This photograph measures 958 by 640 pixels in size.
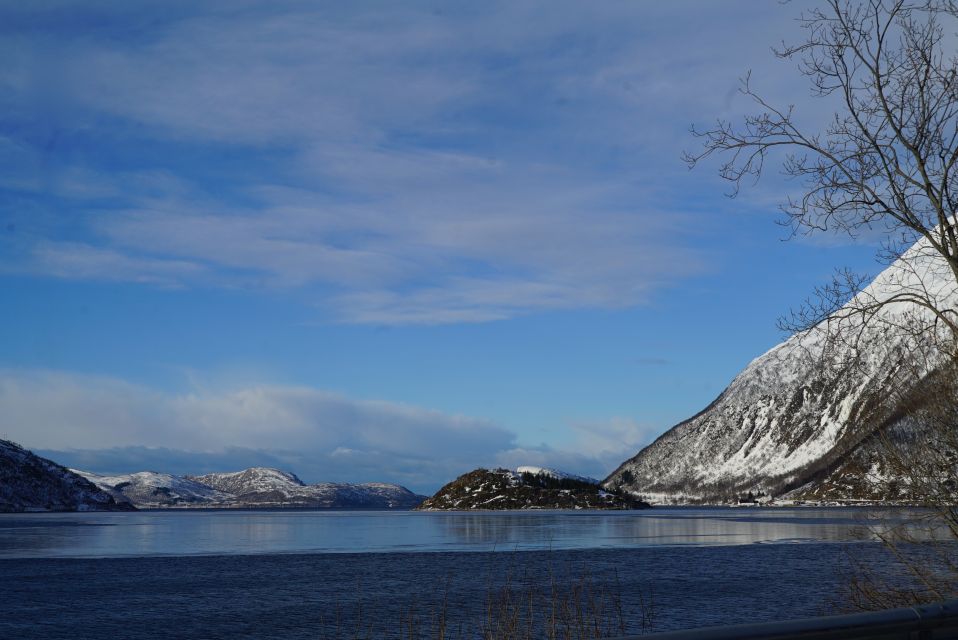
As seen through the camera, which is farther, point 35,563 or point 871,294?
point 35,563

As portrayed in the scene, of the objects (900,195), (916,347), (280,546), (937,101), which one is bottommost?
(280,546)

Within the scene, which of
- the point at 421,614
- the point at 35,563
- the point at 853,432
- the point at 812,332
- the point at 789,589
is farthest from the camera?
the point at 35,563

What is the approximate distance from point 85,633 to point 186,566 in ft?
126

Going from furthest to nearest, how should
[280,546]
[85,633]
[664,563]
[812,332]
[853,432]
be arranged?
[280,546] < [664,563] < [85,633] < [853,432] < [812,332]

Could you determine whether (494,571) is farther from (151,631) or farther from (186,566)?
(151,631)

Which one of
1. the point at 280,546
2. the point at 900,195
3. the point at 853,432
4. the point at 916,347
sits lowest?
the point at 280,546

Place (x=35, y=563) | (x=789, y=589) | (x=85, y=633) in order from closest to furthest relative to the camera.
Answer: (x=85, y=633) → (x=789, y=589) → (x=35, y=563)

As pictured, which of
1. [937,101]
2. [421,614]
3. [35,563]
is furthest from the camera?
[35,563]

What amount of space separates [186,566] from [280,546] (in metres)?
30.0

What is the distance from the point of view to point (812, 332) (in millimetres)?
18703

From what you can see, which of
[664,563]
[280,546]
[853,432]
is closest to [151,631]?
[853,432]

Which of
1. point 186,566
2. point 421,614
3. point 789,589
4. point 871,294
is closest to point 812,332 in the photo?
point 871,294

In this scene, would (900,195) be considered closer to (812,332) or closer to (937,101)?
(937,101)

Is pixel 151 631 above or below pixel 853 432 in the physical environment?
below
